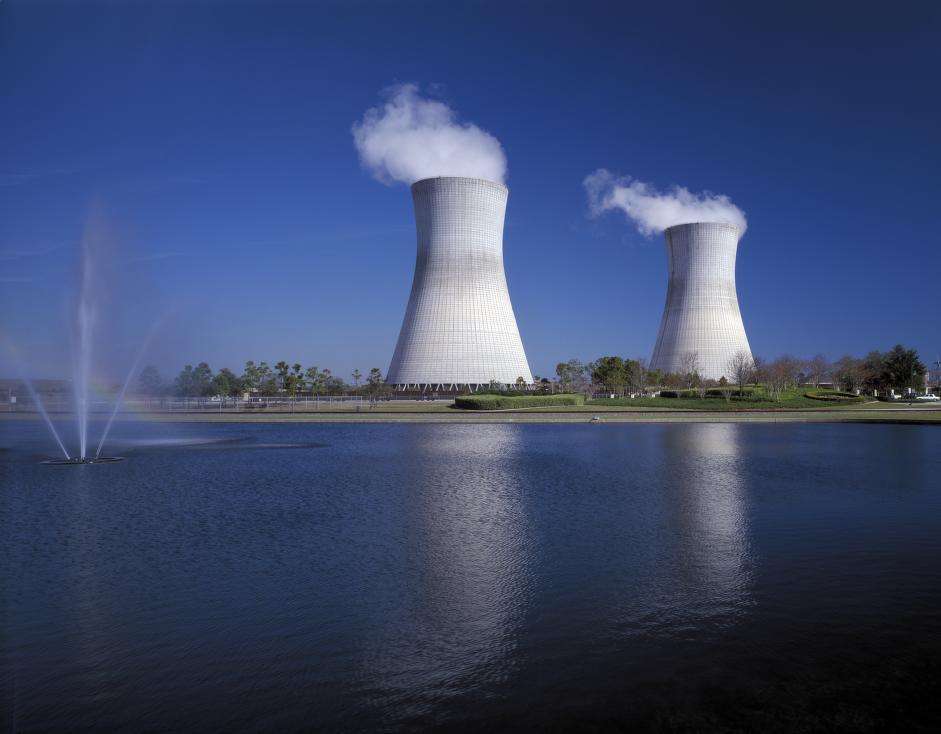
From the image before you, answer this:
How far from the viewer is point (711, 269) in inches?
2175

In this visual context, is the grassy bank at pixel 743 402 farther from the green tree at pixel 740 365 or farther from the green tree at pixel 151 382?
the green tree at pixel 151 382

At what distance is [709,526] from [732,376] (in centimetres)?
5217

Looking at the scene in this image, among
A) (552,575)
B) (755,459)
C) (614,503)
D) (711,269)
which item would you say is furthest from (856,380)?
(552,575)

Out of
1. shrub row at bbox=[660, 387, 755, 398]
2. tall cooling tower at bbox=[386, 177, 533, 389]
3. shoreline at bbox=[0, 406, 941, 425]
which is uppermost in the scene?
tall cooling tower at bbox=[386, 177, 533, 389]

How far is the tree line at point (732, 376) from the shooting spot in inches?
2156

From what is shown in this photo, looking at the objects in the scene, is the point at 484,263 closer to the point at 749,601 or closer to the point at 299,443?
the point at 299,443

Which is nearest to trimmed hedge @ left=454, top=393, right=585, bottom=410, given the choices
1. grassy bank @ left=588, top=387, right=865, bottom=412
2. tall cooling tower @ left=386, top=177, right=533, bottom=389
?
grassy bank @ left=588, top=387, right=865, bottom=412

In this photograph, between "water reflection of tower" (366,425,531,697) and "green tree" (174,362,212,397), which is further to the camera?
"green tree" (174,362,212,397)

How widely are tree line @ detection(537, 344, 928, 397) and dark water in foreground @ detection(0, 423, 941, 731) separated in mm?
40496

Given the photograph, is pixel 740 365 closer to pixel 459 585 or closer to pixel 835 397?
pixel 835 397

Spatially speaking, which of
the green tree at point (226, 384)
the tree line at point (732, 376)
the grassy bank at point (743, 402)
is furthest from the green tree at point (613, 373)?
the green tree at point (226, 384)

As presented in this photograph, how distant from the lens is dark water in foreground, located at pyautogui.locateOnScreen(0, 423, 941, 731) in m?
4.40

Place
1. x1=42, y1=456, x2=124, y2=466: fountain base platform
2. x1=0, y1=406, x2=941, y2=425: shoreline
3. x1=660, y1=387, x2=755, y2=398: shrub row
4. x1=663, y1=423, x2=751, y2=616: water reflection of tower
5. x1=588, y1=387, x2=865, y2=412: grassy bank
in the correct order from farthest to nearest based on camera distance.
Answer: x1=660, y1=387, x2=755, y2=398: shrub row
x1=588, y1=387, x2=865, y2=412: grassy bank
x1=0, y1=406, x2=941, y2=425: shoreline
x1=42, y1=456, x2=124, y2=466: fountain base platform
x1=663, y1=423, x2=751, y2=616: water reflection of tower

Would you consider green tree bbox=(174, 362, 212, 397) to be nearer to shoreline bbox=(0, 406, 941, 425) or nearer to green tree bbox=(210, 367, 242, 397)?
green tree bbox=(210, 367, 242, 397)
